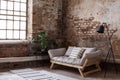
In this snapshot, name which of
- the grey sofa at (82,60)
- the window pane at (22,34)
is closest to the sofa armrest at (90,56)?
the grey sofa at (82,60)

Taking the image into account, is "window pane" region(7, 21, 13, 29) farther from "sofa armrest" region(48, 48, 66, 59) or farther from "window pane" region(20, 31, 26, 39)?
"sofa armrest" region(48, 48, 66, 59)

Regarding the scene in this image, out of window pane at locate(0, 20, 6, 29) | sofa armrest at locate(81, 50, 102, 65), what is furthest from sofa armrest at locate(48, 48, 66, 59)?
window pane at locate(0, 20, 6, 29)

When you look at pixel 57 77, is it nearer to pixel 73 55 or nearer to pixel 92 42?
pixel 73 55

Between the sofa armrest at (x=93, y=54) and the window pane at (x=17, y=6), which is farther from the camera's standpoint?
the window pane at (x=17, y=6)

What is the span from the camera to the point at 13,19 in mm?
6785

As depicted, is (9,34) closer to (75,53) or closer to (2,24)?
(2,24)

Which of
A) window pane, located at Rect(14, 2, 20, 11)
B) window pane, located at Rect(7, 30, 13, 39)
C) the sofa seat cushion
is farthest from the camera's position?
window pane, located at Rect(14, 2, 20, 11)

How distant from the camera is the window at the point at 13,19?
258 inches

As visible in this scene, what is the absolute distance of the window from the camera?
21.5ft

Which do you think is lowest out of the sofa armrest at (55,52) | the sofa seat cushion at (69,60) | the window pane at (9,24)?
the sofa seat cushion at (69,60)

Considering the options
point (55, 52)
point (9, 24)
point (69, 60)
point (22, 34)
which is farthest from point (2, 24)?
point (69, 60)

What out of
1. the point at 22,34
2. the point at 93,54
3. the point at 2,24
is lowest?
the point at 93,54

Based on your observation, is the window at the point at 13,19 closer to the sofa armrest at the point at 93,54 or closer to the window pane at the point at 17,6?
the window pane at the point at 17,6

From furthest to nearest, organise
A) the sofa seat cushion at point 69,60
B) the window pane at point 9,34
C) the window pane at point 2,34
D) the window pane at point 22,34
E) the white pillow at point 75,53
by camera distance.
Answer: the window pane at point 22,34, the window pane at point 9,34, the window pane at point 2,34, the white pillow at point 75,53, the sofa seat cushion at point 69,60
